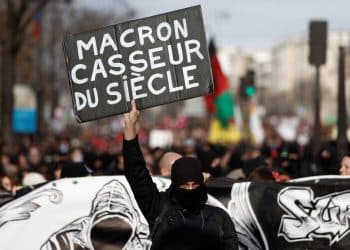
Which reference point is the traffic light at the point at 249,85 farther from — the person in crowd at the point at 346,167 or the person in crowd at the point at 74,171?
the person in crowd at the point at 346,167

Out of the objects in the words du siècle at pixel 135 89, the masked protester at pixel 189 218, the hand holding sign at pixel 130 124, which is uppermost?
the words du siècle at pixel 135 89

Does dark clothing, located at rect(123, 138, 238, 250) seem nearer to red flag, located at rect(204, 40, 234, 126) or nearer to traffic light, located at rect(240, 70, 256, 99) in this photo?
traffic light, located at rect(240, 70, 256, 99)

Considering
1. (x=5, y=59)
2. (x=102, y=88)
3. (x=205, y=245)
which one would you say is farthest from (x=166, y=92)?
(x=5, y=59)

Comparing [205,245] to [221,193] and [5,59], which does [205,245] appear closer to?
[221,193]

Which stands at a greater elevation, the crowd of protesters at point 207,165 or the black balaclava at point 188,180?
the black balaclava at point 188,180

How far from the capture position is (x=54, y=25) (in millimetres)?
50438

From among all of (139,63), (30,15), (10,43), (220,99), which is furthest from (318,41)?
(220,99)

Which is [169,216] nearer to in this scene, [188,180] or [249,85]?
[188,180]

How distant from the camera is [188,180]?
591cm

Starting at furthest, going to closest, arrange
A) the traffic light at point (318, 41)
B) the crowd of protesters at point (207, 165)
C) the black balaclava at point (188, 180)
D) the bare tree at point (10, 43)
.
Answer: the bare tree at point (10, 43) < the traffic light at point (318, 41) < the crowd of protesters at point (207, 165) < the black balaclava at point (188, 180)

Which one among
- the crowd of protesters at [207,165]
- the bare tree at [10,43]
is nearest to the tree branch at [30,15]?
the bare tree at [10,43]

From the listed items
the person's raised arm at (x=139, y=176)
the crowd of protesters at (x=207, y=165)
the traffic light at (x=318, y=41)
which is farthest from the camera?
the traffic light at (x=318, y=41)

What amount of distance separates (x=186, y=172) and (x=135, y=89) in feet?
3.45

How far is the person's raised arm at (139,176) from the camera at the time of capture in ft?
20.3
